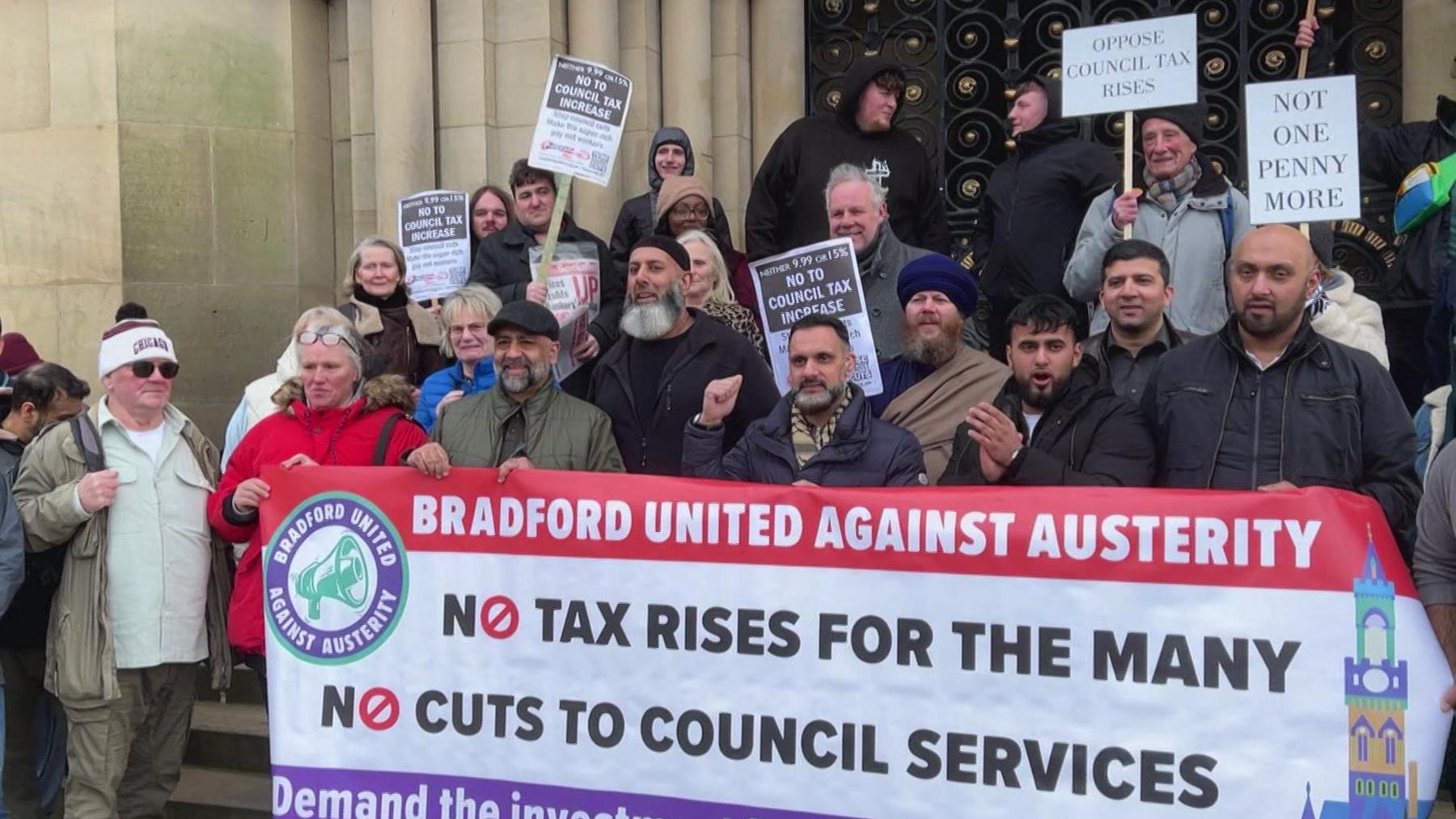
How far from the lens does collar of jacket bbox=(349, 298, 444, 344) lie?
5918 millimetres

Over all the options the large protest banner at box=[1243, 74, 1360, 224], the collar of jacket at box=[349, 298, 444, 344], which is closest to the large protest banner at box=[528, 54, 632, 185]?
the collar of jacket at box=[349, 298, 444, 344]

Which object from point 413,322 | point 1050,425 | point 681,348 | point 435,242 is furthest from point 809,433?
point 435,242

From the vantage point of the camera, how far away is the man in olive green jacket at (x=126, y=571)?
184 inches

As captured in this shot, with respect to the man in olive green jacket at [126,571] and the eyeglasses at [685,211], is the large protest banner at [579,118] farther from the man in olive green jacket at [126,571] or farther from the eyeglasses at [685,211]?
the man in olive green jacket at [126,571]

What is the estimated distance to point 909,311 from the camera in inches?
190

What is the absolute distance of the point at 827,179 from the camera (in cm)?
668

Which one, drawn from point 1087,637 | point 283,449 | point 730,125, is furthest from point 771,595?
point 730,125

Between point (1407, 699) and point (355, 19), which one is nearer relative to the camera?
point (1407, 699)

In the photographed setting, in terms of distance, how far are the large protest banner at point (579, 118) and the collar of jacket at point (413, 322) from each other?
976 millimetres

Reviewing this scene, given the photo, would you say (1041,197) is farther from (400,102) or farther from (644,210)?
(400,102)

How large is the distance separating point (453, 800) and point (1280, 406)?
8.56ft

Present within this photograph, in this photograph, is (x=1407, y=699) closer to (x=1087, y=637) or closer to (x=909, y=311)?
(x=1087, y=637)

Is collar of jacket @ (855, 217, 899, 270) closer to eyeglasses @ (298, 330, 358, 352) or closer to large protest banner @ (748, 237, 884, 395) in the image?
large protest banner @ (748, 237, 884, 395)

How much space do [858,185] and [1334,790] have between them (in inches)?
114
